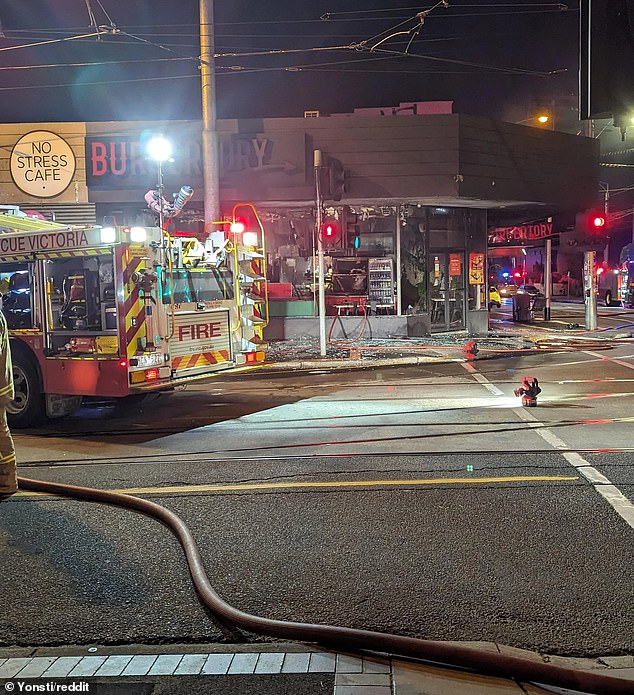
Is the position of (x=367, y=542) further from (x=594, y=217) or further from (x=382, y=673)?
(x=594, y=217)

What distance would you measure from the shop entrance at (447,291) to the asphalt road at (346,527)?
38.9ft

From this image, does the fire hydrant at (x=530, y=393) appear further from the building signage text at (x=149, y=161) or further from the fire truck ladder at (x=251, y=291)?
the building signage text at (x=149, y=161)

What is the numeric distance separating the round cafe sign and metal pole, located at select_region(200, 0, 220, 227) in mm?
5964

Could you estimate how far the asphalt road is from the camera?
13.1 ft

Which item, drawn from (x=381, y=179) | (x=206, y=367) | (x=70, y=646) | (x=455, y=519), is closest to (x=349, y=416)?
(x=206, y=367)

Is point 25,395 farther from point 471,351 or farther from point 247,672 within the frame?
point 471,351

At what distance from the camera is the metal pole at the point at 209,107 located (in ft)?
48.1

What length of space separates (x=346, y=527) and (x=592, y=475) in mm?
2530

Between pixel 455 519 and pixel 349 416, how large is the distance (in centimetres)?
445

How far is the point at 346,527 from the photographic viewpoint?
17.8 ft

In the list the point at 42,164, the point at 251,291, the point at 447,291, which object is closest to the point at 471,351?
the point at 447,291

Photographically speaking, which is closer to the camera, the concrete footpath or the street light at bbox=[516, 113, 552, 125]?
the concrete footpath

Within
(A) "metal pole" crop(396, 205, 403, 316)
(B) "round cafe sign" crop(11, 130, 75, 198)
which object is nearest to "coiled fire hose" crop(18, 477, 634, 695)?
(A) "metal pole" crop(396, 205, 403, 316)

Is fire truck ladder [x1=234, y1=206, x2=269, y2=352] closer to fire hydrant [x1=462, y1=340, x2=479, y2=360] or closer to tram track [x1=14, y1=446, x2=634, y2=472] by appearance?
tram track [x1=14, y1=446, x2=634, y2=472]
